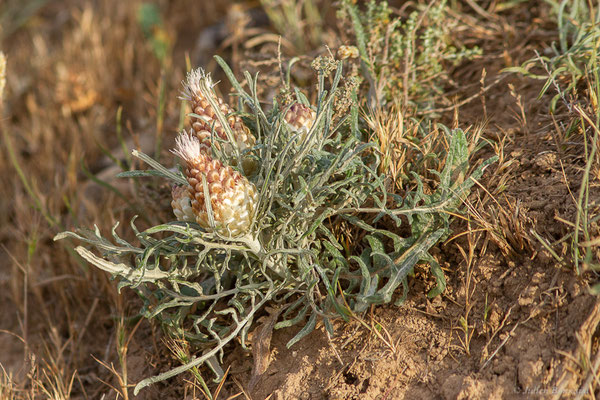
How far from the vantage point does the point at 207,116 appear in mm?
1742

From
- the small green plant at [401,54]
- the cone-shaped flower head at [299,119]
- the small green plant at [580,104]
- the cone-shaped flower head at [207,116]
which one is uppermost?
the cone-shaped flower head at [207,116]

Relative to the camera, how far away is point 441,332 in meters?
1.74

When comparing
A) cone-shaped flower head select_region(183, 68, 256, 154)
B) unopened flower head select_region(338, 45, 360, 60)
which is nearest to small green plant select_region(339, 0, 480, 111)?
unopened flower head select_region(338, 45, 360, 60)

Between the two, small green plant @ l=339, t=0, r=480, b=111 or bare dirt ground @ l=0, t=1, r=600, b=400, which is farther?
small green plant @ l=339, t=0, r=480, b=111

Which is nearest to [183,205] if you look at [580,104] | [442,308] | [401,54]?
[442,308]

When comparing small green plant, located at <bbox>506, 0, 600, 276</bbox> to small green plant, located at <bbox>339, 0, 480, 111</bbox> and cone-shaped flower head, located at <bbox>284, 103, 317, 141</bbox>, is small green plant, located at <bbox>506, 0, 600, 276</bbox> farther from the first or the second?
cone-shaped flower head, located at <bbox>284, 103, 317, 141</bbox>

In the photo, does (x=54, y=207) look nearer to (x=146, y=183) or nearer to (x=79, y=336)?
(x=146, y=183)

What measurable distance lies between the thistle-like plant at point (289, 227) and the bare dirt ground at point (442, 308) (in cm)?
12

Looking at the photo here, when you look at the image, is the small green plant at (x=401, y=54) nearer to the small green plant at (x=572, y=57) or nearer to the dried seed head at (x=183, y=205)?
the small green plant at (x=572, y=57)

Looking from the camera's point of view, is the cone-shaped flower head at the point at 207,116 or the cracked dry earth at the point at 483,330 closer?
the cracked dry earth at the point at 483,330

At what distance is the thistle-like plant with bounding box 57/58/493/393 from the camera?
167 centimetres

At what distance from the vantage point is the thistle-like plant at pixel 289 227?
5.49 feet

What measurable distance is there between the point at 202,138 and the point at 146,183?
0.95 metres

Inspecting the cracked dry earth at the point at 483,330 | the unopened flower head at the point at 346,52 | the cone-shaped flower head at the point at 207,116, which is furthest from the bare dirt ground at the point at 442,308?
the cone-shaped flower head at the point at 207,116
